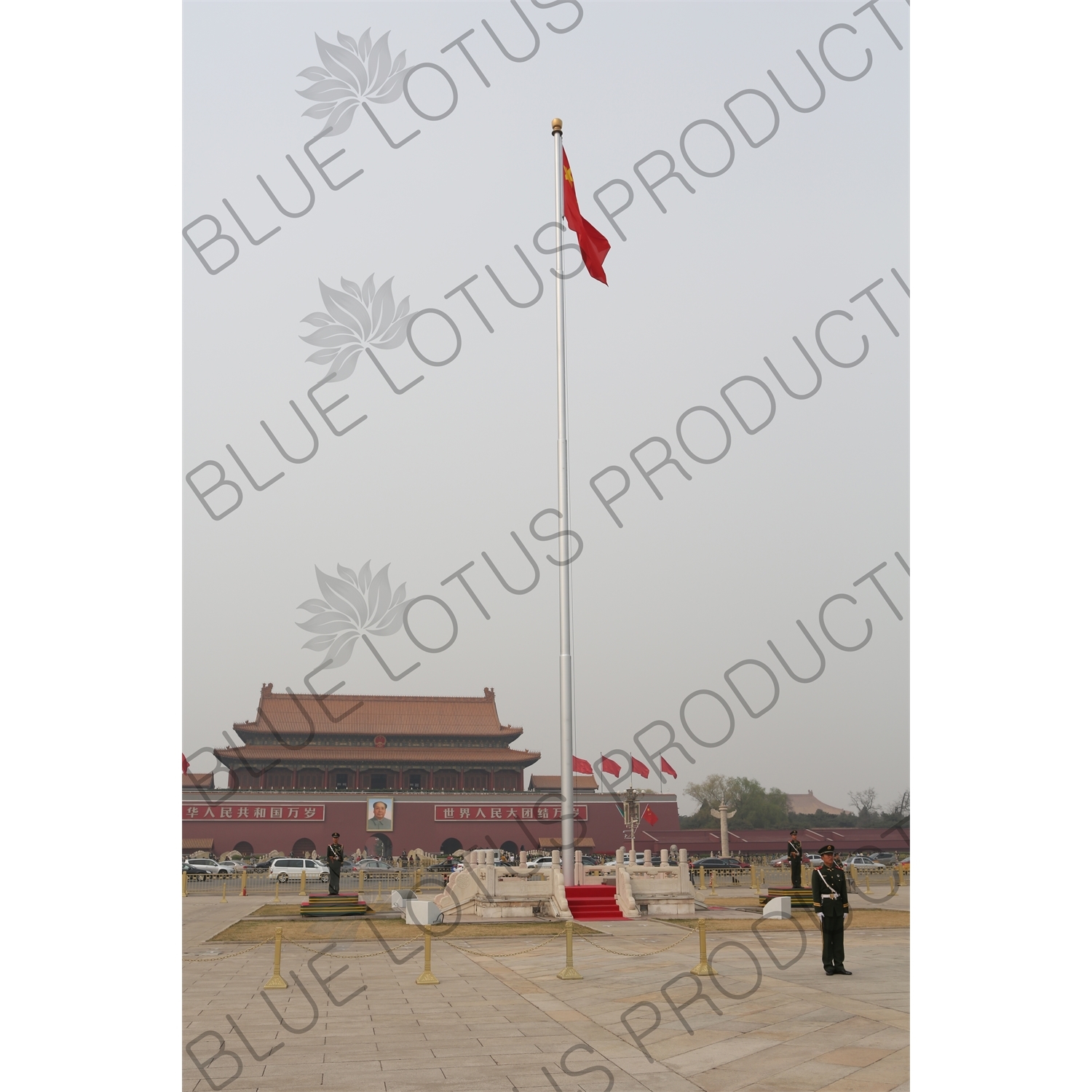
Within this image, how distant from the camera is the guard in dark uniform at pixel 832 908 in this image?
10.8 m

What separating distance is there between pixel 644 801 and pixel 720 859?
297 inches

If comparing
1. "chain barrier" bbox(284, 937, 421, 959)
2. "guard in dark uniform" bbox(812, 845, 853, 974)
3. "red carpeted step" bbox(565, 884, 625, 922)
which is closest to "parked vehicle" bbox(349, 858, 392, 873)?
"red carpeted step" bbox(565, 884, 625, 922)

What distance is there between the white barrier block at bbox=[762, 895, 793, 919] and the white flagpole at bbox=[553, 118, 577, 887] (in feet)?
11.4

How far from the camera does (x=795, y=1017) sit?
8.52 meters

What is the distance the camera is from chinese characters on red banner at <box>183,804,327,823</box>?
41875 mm

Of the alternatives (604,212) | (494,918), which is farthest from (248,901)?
(604,212)

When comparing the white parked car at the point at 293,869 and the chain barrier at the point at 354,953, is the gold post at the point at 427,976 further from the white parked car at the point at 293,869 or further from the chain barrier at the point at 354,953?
the white parked car at the point at 293,869

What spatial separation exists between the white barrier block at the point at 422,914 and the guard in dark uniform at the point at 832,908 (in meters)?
7.51

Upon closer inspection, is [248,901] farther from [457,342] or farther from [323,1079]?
[323,1079]

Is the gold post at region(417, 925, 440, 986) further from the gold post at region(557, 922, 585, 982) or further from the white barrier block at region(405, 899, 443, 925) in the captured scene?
the white barrier block at region(405, 899, 443, 925)

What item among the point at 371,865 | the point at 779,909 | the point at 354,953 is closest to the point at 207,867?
the point at 371,865

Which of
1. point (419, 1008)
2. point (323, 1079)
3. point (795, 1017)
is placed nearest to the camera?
point (323, 1079)

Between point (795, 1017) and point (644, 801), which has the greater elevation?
point (795, 1017)

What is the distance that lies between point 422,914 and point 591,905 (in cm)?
330
